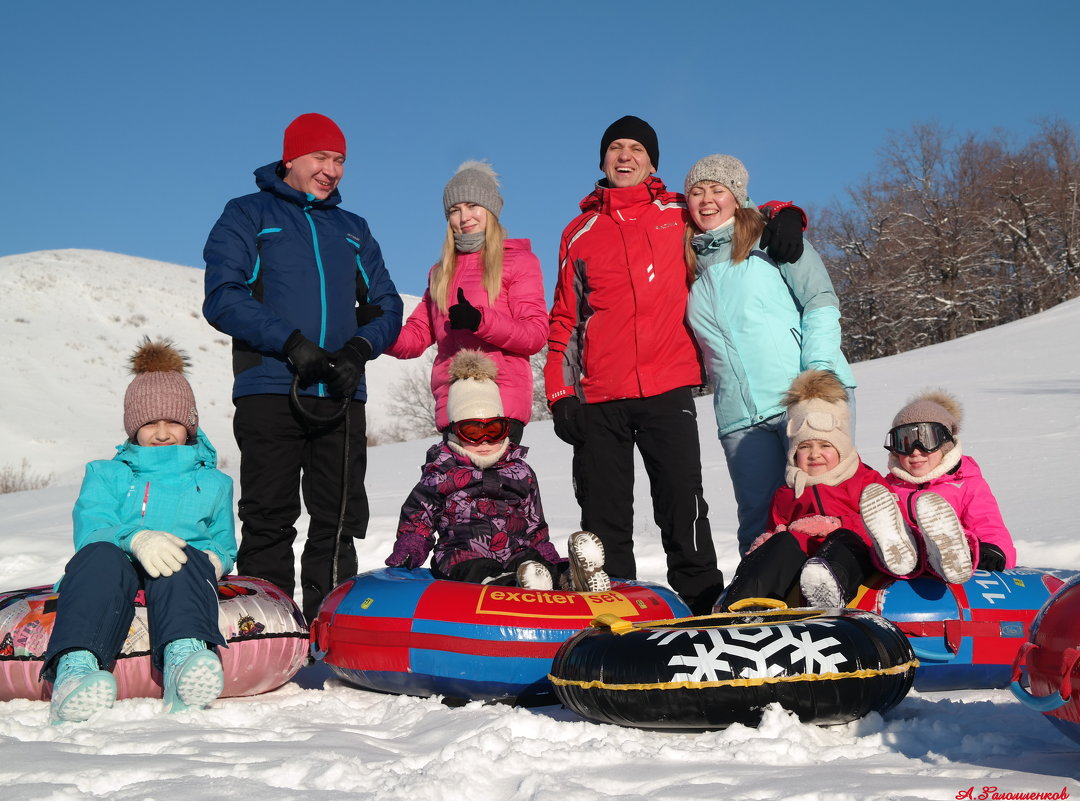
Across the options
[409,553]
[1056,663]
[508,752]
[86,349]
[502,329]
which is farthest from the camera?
[86,349]

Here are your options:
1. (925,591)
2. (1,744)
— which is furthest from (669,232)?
(1,744)

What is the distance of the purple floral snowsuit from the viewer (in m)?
4.44

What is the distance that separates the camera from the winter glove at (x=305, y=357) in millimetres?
4438

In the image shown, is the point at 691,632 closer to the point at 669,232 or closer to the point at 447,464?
the point at 447,464

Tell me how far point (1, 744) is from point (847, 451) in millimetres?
3196

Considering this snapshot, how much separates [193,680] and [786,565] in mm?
2151

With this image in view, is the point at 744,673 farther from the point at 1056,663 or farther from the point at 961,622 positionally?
the point at 961,622

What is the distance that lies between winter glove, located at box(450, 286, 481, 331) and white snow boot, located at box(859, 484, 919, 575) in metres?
2.06

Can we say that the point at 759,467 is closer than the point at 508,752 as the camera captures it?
No

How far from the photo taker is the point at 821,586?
3602mm

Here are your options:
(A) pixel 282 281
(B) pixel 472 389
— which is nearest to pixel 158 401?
(A) pixel 282 281

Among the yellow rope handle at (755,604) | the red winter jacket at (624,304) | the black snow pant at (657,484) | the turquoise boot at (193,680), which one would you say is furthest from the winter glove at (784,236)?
the turquoise boot at (193,680)

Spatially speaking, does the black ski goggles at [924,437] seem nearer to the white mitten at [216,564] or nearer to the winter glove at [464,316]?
the winter glove at [464,316]

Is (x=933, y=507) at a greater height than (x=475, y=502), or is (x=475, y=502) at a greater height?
(x=475, y=502)
